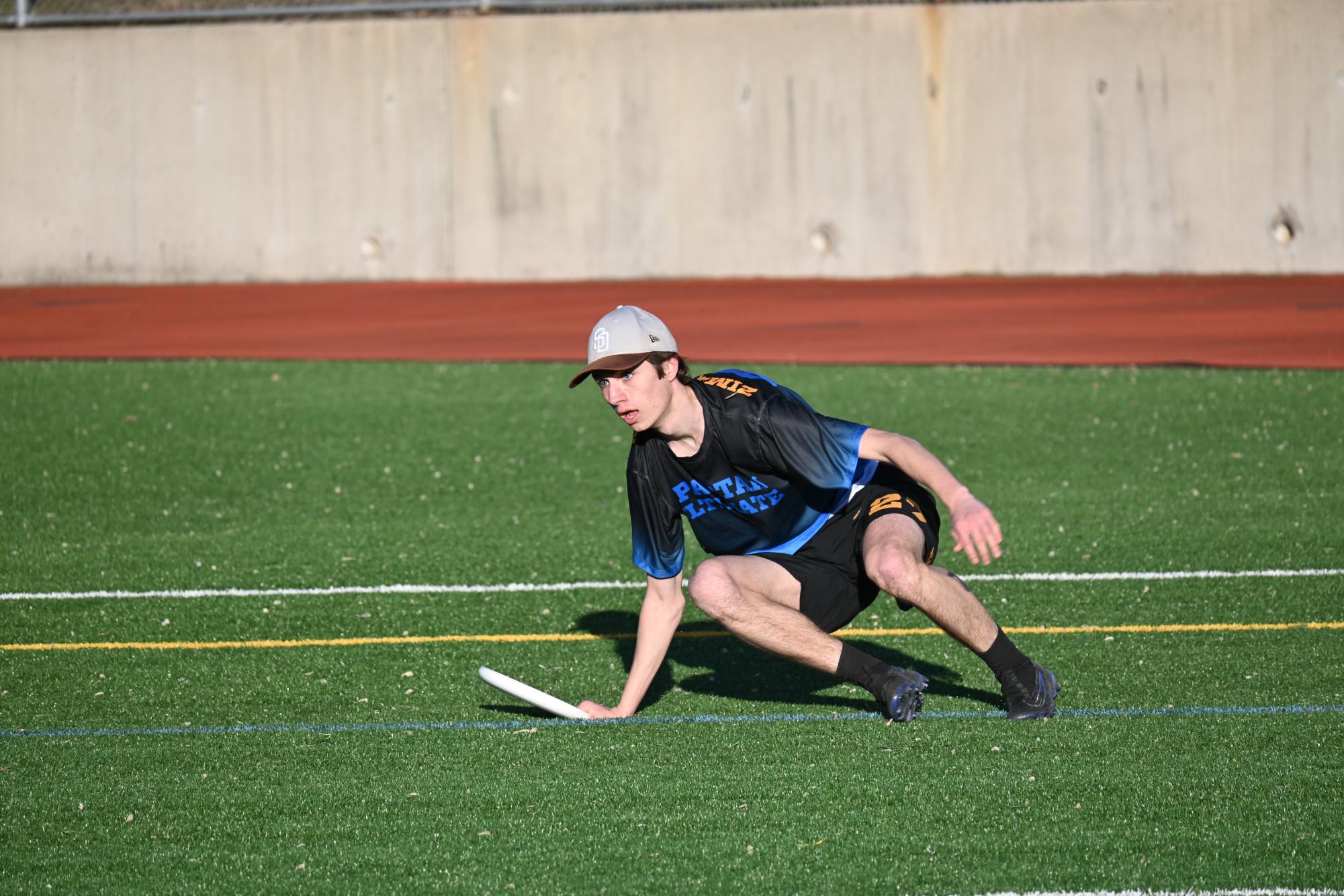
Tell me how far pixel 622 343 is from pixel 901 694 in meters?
1.36

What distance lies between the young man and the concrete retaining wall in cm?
1490

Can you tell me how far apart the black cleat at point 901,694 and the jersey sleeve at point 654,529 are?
0.76 meters

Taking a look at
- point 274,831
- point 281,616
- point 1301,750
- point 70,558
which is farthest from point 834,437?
point 70,558

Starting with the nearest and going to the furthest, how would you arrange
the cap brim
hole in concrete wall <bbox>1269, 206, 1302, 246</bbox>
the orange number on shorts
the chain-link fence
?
1. the cap brim
2. the orange number on shorts
3. hole in concrete wall <bbox>1269, 206, 1302, 246</bbox>
4. the chain-link fence

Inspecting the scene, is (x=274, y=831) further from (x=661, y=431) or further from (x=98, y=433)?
(x=98, y=433)

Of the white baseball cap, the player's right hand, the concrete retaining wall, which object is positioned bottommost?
the player's right hand

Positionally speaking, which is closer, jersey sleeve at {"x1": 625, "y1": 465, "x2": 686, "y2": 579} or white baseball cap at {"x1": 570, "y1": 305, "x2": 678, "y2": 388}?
white baseball cap at {"x1": 570, "y1": 305, "x2": 678, "y2": 388}

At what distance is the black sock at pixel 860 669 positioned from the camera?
16.5 ft

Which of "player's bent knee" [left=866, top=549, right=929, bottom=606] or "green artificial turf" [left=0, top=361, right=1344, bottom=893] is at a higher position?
"player's bent knee" [left=866, top=549, right=929, bottom=606]

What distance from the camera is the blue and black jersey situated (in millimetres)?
4961

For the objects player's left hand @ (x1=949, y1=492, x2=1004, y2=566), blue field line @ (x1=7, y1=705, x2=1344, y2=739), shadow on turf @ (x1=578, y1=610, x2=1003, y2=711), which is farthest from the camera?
shadow on turf @ (x1=578, y1=610, x2=1003, y2=711)

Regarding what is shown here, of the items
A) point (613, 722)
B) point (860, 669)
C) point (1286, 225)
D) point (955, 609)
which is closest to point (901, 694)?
point (860, 669)

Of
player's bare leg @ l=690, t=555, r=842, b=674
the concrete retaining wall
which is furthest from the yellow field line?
the concrete retaining wall

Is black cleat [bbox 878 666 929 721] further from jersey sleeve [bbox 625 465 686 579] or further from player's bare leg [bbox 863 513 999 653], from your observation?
jersey sleeve [bbox 625 465 686 579]
